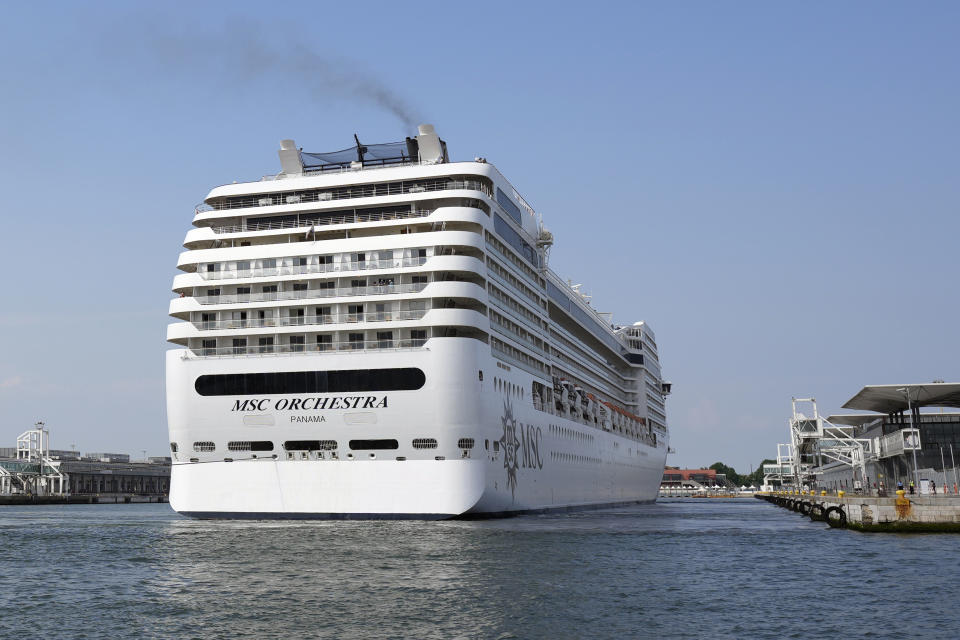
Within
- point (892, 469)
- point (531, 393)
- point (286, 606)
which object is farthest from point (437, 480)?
point (892, 469)

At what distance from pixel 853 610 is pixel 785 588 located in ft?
13.0

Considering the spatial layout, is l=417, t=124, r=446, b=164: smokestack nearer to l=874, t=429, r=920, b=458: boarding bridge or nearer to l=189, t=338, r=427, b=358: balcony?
l=189, t=338, r=427, b=358: balcony

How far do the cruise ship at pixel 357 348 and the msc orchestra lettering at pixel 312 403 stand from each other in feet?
0.24

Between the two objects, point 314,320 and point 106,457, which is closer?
point 314,320

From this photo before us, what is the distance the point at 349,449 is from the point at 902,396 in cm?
4647

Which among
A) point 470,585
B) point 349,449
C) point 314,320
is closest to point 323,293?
point 314,320

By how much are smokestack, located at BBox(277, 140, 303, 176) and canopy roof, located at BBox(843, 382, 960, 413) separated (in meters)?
43.4

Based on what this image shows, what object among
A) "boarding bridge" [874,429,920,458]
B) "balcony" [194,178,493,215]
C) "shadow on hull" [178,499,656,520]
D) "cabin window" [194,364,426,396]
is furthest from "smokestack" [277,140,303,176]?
"boarding bridge" [874,429,920,458]

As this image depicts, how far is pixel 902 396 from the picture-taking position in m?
73.1

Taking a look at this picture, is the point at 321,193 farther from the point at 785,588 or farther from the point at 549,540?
the point at 785,588

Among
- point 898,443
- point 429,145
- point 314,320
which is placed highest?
point 429,145

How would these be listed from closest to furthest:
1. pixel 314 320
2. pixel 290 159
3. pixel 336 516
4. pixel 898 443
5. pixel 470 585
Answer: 1. pixel 470 585
2. pixel 336 516
3. pixel 314 320
4. pixel 290 159
5. pixel 898 443

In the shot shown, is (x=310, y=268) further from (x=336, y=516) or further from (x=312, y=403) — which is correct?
(x=336, y=516)

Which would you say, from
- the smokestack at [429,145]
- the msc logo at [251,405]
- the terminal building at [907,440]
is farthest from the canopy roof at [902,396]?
the msc logo at [251,405]
